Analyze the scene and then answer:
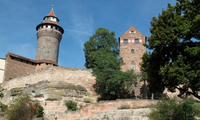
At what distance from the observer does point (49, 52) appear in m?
40.3

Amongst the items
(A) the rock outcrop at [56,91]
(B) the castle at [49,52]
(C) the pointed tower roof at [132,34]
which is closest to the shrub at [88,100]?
(A) the rock outcrop at [56,91]

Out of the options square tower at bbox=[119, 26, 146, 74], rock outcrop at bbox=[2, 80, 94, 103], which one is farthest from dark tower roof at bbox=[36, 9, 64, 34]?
rock outcrop at bbox=[2, 80, 94, 103]

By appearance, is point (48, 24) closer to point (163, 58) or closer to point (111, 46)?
point (111, 46)

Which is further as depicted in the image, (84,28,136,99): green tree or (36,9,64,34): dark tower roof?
(36,9,64,34): dark tower roof

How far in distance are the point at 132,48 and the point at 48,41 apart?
1588 cm

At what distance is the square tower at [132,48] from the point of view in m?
33.7

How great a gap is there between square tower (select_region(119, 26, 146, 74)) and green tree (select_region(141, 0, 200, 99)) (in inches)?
695

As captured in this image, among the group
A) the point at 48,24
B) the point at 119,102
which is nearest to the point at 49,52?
the point at 48,24

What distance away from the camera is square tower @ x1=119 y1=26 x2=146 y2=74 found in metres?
33.7

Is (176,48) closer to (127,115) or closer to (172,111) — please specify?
(172,111)

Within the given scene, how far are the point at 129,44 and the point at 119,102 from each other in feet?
53.8

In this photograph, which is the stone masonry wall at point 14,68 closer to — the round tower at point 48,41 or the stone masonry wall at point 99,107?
the round tower at point 48,41

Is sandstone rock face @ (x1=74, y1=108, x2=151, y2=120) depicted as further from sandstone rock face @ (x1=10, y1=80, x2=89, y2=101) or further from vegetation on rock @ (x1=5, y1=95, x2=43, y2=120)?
sandstone rock face @ (x1=10, y1=80, x2=89, y2=101)

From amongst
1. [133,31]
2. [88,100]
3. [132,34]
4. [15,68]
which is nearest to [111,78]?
[88,100]
